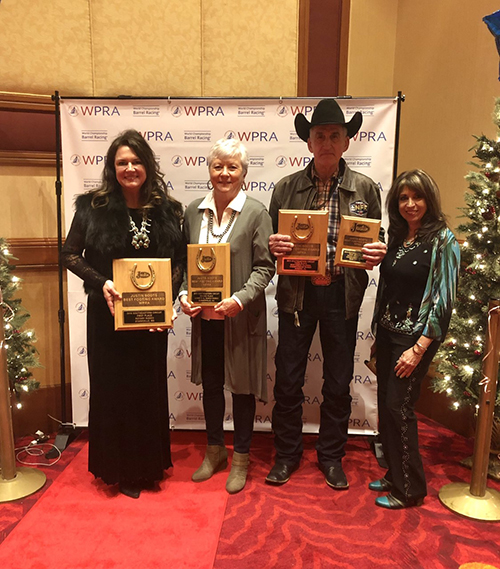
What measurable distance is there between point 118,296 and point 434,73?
2.99 m

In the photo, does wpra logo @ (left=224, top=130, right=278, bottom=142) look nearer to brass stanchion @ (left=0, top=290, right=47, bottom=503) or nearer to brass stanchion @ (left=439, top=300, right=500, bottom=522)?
brass stanchion @ (left=439, top=300, right=500, bottom=522)

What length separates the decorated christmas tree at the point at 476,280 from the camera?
239 centimetres

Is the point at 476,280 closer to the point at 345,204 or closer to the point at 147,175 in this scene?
the point at 345,204

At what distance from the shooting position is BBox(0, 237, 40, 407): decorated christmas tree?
102 inches

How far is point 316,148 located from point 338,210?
34 centimetres

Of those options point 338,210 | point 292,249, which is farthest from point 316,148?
point 292,249

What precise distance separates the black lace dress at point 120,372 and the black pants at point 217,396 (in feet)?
0.74

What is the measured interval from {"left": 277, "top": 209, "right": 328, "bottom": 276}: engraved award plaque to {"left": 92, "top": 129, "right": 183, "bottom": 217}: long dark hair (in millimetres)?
632

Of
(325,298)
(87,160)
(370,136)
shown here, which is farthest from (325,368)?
(87,160)

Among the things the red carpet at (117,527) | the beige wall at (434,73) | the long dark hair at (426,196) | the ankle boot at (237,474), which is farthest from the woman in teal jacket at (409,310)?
the beige wall at (434,73)

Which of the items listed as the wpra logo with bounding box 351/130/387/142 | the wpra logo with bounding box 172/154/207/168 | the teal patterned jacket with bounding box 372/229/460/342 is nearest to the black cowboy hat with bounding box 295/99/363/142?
the wpra logo with bounding box 351/130/387/142

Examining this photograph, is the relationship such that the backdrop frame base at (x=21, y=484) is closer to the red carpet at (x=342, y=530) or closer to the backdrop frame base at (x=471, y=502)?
the red carpet at (x=342, y=530)

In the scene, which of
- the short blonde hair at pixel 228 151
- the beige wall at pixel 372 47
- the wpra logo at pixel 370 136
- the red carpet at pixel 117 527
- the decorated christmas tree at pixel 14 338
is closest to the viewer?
the red carpet at pixel 117 527

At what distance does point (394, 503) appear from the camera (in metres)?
2.23
